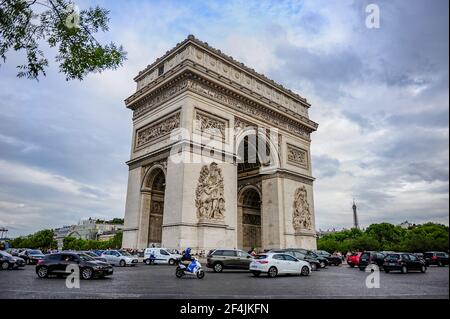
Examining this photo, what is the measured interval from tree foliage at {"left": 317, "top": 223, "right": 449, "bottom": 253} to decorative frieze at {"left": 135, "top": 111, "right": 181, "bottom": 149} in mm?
47934

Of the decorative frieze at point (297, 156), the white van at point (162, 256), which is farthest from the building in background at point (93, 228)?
the white van at point (162, 256)

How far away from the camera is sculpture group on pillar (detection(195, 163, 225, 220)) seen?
24.2 m

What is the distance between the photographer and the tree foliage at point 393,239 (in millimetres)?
56562

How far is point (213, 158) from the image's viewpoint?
85.6ft

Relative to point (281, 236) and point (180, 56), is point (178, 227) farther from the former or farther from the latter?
point (180, 56)

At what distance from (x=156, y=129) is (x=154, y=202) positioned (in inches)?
231

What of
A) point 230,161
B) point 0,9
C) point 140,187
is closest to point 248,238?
point 230,161

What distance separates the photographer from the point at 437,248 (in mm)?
54875

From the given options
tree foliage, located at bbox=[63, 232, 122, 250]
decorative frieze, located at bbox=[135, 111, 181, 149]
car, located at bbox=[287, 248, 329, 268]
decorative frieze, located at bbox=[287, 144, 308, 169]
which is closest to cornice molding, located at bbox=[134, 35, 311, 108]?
decorative frieze, located at bbox=[135, 111, 181, 149]

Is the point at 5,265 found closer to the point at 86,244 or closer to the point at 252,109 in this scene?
the point at 252,109

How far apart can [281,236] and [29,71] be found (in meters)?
24.8

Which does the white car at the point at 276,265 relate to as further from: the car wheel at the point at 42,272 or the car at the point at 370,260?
the car wheel at the point at 42,272

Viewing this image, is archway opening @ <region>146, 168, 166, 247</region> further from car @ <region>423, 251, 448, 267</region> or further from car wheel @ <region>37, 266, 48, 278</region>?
car @ <region>423, 251, 448, 267</region>

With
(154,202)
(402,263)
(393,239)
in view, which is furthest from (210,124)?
(393,239)
